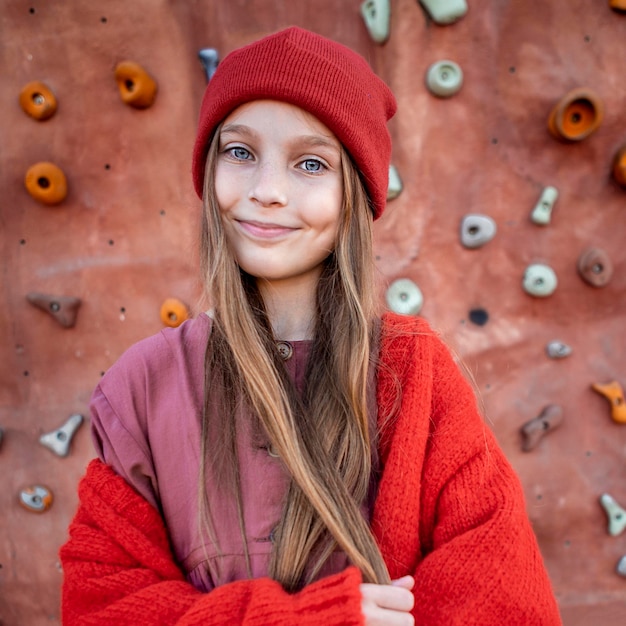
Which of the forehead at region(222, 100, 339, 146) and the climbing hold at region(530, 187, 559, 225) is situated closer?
the forehead at region(222, 100, 339, 146)

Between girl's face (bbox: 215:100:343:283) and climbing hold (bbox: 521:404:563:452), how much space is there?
1.31 meters

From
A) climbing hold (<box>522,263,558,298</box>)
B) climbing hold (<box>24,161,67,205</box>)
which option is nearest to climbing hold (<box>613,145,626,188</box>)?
climbing hold (<box>522,263,558,298</box>)

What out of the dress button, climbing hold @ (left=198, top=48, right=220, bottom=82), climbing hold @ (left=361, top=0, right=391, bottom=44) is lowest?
the dress button

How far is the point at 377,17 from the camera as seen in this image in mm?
1689

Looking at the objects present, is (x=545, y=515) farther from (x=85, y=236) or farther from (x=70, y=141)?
(x=70, y=141)

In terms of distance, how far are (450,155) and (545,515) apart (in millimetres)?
1335

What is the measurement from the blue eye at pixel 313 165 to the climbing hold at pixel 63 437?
141 cm

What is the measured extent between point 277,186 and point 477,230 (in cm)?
118

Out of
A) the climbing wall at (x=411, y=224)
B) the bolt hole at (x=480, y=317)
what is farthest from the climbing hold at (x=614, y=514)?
the bolt hole at (x=480, y=317)

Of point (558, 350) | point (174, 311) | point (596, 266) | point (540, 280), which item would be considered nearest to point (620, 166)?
point (596, 266)

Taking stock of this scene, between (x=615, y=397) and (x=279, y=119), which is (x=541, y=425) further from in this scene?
(x=279, y=119)

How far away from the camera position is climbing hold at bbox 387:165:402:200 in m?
1.75

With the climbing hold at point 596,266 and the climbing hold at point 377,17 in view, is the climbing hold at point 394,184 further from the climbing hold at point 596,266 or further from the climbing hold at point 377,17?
the climbing hold at point 596,266

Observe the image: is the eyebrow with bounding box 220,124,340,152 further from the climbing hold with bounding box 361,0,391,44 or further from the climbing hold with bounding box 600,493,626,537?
the climbing hold with bounding box 600,493,626,537
